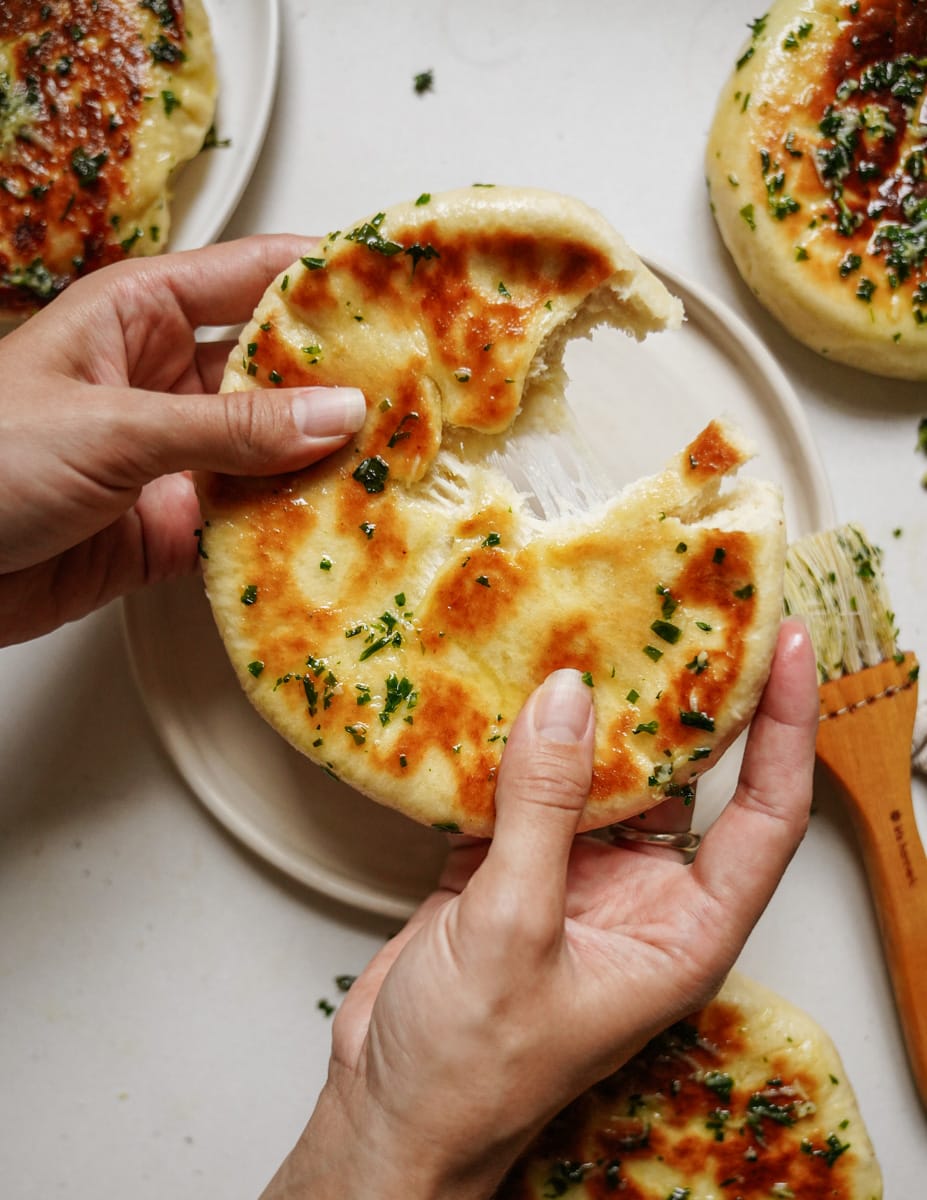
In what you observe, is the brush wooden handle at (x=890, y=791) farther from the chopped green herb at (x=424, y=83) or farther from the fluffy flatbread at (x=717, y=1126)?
the chopped green herb at (x=424, y=83)

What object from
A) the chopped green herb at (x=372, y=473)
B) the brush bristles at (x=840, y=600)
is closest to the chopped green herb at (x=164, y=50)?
the chopped green herb at (x=372, y=473)

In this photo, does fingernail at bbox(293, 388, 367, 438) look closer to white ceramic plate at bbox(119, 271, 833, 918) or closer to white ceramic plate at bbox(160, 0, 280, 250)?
white ceramic plate at bbox(119, 271, 833, 918)

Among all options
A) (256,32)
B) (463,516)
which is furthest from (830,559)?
(256,32)

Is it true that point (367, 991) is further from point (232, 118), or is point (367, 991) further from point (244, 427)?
point (232, 118)

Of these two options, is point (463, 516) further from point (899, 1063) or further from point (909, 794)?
point (899, 1063)

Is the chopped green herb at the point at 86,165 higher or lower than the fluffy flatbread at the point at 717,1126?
higher
